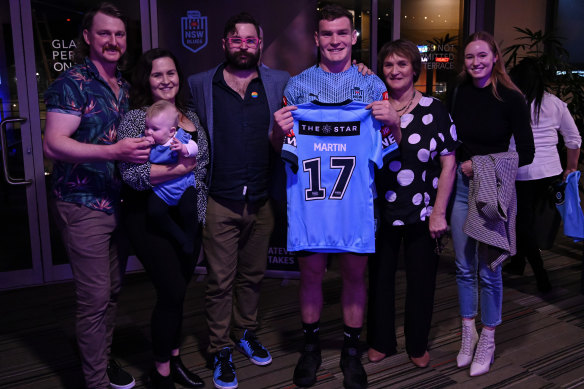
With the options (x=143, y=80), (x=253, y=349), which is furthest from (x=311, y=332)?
(x=143, y=80)

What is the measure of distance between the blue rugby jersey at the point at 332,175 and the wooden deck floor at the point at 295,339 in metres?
0.79

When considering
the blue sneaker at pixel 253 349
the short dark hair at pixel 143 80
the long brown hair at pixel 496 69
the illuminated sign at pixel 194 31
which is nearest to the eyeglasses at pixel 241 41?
Answer: the short dark hair at pixel 143 80

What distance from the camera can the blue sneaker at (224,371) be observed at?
2689 mm

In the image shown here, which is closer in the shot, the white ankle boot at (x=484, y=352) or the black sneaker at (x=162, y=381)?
the black sneaker at (x=162, y=381)

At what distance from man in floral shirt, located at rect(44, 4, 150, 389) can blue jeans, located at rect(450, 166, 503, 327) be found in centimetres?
157

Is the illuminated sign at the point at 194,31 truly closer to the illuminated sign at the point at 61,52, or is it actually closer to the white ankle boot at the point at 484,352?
the illuminated sign at the point at 61,52

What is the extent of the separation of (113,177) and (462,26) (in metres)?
4.34

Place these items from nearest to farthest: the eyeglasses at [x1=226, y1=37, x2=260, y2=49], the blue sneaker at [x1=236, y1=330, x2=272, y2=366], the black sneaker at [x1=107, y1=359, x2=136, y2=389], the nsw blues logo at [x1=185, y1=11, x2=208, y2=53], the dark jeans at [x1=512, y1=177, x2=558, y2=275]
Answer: the eyeglasses at [x1=226, y1=37, x2=260, y2=49] → the black sneaker at [x1=107, y1=359, x2=136, y2=389] → the blue sneaker at [x1=236, y1=330, x2=272, y2=366] → the dark jeans at [x1=512, y1=177, x2=558, y2=275] → the nsw blues logo at [x1=185, y1=11, x2=208, y2=53]

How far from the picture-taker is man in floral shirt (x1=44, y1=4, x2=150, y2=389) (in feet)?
7.34

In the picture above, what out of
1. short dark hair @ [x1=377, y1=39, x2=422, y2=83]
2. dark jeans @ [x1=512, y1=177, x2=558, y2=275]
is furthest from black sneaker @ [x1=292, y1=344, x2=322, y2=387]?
dark jeans @ [x1=512, y1=177, x2=558, y2=275]

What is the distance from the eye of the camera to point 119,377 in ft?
9.02

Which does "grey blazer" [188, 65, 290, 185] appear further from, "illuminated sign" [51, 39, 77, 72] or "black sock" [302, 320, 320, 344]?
"illuminated sign" [51, 39, 77, 72]

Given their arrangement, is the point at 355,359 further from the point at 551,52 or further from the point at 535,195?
the point at 551,52

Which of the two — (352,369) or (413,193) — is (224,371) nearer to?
(352,369)
